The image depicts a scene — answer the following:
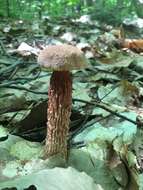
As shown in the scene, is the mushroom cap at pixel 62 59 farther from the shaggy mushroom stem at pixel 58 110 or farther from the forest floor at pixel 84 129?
the forest floor at pixel 84 129

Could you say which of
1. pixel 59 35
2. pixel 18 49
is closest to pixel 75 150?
pixel 18 49

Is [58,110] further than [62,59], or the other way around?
[58,110]

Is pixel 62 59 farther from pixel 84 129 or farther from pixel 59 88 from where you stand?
pixel 84 129

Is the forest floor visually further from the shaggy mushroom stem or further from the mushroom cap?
the mushroom cap

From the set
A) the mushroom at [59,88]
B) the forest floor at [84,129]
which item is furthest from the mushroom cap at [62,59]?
the forest floor at [84,129]

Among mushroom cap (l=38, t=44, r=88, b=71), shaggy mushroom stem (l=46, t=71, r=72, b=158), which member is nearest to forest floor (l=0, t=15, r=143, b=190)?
shaggy mushroom stem (l=46, t=71, r=72, b=158)

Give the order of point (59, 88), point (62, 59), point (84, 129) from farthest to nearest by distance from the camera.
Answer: point (84, 129), point (59, 88), point (62, 59)

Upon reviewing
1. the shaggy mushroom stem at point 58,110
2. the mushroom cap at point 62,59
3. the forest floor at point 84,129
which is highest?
the mushroom cap at point 62,59

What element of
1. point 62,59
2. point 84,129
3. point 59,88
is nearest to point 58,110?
point 59,88

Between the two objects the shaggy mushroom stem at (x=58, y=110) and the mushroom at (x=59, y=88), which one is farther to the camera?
the shaggy mushroom stem at (x=58, y=110)
